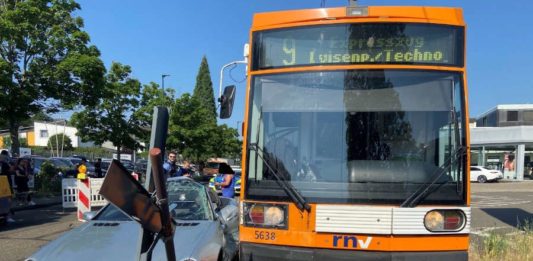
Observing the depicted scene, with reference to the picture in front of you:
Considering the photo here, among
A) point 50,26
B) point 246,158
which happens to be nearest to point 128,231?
point 246,158

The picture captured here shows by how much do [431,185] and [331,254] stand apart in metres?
1.12

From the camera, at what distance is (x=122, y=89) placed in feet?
94.4

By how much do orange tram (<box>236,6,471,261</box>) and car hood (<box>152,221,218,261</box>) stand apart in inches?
24.5

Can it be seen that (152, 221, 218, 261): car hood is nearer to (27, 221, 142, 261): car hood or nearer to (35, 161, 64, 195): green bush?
(27, 221, 142, 261): car hood

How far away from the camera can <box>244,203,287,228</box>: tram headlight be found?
15.7 ft

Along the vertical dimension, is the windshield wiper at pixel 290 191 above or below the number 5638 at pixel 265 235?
above

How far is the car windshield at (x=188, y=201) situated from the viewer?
6438mm

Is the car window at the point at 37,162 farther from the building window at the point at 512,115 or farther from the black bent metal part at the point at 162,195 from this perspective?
the building window at the point at 512,115

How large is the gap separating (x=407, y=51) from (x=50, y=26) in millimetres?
17986

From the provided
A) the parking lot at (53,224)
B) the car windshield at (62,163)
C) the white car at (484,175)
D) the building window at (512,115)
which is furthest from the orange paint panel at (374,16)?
the building window at (512,115)

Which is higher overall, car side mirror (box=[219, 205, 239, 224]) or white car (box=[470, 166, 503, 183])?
car side mirror (box=[219, 205, 239, 224])

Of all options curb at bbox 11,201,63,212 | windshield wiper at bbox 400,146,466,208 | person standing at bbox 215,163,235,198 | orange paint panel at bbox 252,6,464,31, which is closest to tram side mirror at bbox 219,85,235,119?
orange paint panel at bbox 252,6,464,31

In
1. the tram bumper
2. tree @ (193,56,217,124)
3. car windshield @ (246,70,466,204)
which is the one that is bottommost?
the tram bumper

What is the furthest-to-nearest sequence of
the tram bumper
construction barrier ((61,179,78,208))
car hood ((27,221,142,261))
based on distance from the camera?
construction barrier ((61,179,78,208)), car hood ((27,221,142,261)), the tram bumper
